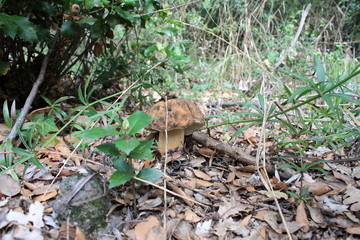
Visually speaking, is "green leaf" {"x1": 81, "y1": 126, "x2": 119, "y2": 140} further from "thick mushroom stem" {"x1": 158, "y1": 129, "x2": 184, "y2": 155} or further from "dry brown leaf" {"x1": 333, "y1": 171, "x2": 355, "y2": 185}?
"dry brown leaf" {"x1": 333, "y1": 171, "x2": 355, "y2": 185}

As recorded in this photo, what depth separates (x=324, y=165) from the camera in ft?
7.03

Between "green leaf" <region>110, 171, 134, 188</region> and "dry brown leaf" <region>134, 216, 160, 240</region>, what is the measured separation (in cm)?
28

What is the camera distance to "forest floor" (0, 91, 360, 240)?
1.39 meters

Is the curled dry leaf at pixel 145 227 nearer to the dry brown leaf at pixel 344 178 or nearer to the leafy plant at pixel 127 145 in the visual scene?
the leafy plant at pixel 127 145

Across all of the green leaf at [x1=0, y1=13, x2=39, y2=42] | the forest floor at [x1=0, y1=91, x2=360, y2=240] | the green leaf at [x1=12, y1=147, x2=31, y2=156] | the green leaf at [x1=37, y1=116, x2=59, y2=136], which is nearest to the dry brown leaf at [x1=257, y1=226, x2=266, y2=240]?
the forest floor at [x1=0, y1=91, x2=360, y2=240]

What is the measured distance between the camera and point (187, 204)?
5.47 feet

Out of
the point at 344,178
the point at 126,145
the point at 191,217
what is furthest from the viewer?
the point at 344,178

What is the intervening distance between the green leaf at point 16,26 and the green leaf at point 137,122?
2.92ft

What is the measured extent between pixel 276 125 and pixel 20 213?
267 cm

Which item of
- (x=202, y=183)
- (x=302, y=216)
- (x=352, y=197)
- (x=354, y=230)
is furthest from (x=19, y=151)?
(x=352, y=197)

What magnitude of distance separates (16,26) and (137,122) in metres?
1.02

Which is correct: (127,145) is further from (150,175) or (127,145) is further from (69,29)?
(69,29)

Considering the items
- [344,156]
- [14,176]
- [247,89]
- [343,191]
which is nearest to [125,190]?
[14,176]

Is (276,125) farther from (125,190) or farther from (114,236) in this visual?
(114,236)
